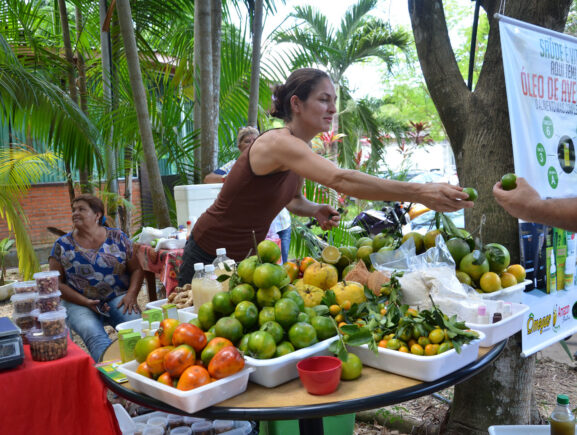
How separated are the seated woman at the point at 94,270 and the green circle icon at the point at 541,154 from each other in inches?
118

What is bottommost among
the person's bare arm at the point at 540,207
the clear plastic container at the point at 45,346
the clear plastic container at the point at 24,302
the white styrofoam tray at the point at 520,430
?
the white styrofoam tray at the point at 520,430

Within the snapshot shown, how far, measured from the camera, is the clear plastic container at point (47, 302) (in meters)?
2.13

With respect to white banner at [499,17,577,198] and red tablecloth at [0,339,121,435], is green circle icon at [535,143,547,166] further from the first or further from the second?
red tablecloth at [0,339,121,435]

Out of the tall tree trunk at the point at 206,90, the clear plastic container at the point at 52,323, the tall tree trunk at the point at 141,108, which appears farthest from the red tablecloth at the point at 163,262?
the clear plastic container at the point at 52,323

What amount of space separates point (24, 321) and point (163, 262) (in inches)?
83.5

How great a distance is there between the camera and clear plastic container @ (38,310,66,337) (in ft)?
6.49

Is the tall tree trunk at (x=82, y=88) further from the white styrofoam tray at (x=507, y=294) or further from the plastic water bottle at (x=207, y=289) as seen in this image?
the white styrofoam tray at (x=507, y=294)

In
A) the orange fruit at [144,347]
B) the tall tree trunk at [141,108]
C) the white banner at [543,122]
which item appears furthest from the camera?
the tall tree trunk at [141,108]

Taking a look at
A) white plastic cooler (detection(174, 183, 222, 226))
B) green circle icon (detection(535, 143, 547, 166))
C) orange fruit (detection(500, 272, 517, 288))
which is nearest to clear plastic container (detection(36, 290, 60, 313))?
orange fruit (detection(500, 272, 517, 288))

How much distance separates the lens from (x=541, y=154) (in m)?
2.85

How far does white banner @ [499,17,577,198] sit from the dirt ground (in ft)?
5.33

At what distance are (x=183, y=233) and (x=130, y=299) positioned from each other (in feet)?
3.18

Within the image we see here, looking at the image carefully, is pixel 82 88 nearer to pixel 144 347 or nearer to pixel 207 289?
pixel 207 289

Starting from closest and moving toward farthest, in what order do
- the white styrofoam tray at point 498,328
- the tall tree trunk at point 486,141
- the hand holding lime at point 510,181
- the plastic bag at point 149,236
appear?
the white styrofoam tray at point 498,328 → the hand holding lime at point 510,181 → the tall tree trunk at point 486,141 → the plastic bag at point 149,236
